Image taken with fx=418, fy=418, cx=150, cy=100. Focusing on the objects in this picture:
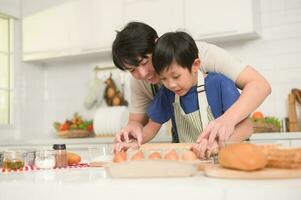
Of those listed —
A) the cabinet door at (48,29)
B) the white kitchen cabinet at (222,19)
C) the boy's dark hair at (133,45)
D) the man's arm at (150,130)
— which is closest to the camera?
the boy's dark hair at (133,45)

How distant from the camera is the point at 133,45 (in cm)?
137

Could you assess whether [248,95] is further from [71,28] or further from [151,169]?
[71,28]

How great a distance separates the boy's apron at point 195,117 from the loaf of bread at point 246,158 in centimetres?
66

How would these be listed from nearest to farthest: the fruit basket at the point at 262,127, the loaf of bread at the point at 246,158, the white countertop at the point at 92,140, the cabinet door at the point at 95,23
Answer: the loaf of bread at the point at 246,158
the white countertop at the point at 92,140
the fruit basket at the point at 262,127
the cabinet door at the point at 95,23

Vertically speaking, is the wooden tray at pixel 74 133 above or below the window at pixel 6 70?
below

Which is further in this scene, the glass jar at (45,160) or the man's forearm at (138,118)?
the man's forearm at (138,118)

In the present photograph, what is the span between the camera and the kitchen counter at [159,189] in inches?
21.8

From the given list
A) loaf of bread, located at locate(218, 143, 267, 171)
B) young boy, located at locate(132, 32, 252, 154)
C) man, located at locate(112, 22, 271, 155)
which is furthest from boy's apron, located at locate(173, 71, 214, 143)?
loaf of bread, located at locate(218, 143, 267, 171)

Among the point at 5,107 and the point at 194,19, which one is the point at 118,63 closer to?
the point at 194,19

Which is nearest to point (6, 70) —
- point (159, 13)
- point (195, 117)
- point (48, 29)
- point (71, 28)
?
point (48, 29)

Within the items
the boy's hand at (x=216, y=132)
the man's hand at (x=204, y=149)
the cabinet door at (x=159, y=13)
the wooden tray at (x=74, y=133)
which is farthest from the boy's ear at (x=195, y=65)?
the wooden tray at (x=74, y=133)

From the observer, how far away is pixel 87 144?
3062 millimetres

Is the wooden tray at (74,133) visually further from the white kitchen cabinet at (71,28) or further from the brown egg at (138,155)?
the brown egg at (138,155)

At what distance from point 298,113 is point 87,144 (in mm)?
1505
